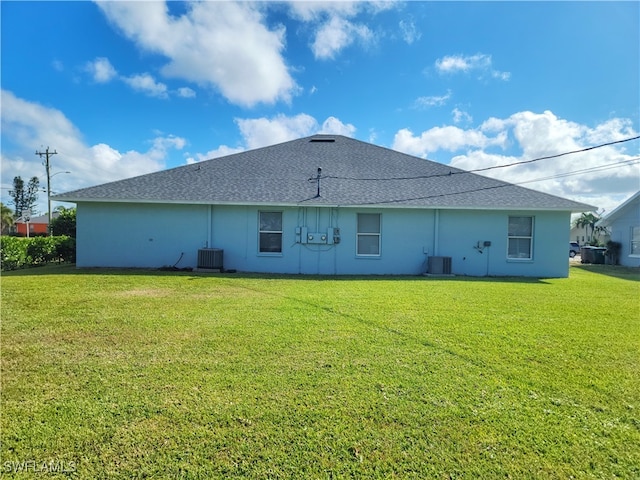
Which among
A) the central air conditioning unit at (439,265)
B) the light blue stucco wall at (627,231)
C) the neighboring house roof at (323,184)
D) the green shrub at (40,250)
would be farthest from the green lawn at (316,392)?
the light blue stucco wall at (627,231)

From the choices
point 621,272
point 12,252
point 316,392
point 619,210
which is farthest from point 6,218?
point 619,210

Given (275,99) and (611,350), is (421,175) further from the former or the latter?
(611,350)

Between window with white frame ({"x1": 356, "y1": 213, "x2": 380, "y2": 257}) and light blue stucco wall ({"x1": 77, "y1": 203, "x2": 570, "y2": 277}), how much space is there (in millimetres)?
221

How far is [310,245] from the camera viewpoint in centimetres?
1188

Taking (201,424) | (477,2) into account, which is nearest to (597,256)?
(477,2)

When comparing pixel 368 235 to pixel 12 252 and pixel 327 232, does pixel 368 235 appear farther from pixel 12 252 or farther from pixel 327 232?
pixel 12 252

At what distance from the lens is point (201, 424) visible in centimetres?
255

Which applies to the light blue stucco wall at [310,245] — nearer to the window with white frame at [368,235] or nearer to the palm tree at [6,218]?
the window with white frame at [368,235]

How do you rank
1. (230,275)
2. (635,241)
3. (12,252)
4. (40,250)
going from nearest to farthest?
(230,275), (12,252), (40,250), (635,241)

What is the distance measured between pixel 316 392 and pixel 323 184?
10.3m

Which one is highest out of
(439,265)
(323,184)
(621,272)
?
(323,184)

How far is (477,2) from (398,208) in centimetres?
680

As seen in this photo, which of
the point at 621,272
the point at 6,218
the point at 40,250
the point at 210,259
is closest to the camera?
the point at 210,259

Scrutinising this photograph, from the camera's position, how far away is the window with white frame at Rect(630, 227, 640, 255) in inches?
712
